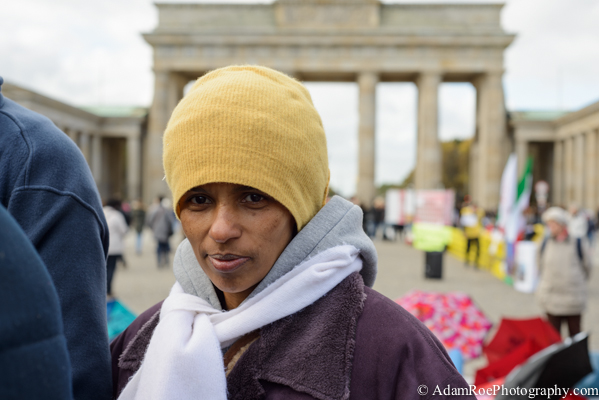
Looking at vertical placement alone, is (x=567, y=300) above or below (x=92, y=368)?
below

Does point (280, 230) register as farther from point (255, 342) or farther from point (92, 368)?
point (92, 368)

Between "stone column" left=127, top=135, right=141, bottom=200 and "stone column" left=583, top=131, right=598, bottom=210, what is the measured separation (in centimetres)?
3139

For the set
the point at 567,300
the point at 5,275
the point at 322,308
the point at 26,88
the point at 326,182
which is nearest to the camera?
the point at 5,275

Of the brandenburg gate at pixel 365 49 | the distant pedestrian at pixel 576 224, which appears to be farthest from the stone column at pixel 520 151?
the distant pedestrian at pixel 576 224

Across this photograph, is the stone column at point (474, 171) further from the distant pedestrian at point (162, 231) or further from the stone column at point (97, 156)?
the distant pedestrian at point (162, 231)

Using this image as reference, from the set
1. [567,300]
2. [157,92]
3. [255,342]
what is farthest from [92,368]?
[157,92]

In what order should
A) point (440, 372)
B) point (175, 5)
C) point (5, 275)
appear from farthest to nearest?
point (175, 5)
point (440, 372)
point (5, 275)

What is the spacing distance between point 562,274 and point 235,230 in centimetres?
664

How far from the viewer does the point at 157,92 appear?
36969 millimetres

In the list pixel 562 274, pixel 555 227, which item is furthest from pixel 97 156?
pixel 562 274

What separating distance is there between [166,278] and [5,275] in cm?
1228

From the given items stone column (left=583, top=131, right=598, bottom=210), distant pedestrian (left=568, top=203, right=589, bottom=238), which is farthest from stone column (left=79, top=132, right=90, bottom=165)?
stone column (left=583, top=131, right=598, bottom=210)

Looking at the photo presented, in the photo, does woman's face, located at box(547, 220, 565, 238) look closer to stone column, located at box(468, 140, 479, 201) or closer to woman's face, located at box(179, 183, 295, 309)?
woman's face, located at box(179, 183, 295, 309)

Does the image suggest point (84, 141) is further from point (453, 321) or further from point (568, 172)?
point (453, 321)
